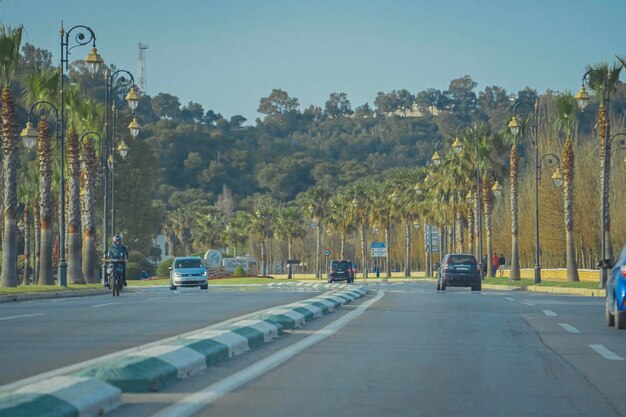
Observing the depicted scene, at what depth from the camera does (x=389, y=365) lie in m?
12.1

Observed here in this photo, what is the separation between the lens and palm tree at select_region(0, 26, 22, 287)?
41281 mm

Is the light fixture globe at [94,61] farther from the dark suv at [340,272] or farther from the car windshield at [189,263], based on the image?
the dark suv at [340,272]

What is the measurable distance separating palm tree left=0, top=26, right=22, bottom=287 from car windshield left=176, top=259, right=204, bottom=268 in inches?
415

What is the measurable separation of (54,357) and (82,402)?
479 cm

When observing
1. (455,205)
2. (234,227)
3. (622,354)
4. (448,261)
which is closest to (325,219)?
(234,227)

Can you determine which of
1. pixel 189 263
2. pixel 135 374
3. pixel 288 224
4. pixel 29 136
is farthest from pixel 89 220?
pixel 288 224

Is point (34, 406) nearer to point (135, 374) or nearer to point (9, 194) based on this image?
point (135, 374)

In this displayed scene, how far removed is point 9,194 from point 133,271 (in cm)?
5142

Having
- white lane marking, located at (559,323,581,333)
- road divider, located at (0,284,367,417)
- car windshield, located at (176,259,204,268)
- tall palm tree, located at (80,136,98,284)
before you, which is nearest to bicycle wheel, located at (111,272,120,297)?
car windshield, located at (176,259,204,268)

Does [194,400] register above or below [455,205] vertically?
below

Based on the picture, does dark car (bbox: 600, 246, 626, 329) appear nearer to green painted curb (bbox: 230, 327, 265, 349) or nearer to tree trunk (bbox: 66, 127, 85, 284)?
green painted curb (bbox: 230, 327, 265, 349)

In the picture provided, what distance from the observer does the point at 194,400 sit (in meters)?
9.01

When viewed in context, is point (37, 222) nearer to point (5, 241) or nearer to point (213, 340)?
point (5, 241)

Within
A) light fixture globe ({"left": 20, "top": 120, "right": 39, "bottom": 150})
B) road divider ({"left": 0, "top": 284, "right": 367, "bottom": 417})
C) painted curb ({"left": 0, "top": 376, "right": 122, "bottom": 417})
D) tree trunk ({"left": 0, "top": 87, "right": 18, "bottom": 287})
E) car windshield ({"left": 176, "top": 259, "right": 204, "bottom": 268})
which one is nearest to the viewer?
painted curb ({"left": 0, "top": 376, "right": 122, "bottom": 417})
